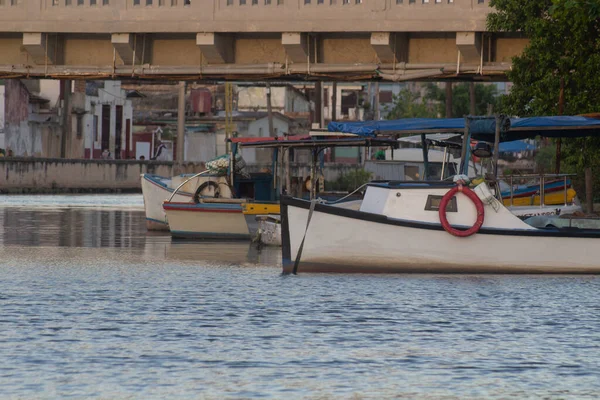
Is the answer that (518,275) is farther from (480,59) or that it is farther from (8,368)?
(8,368)

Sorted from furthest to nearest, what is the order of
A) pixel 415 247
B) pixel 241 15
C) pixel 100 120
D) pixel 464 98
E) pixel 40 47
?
1. pixel 464 98
2. pixel 100 120
3. pixel 40 47
4. pixel 241 15
5. pixel 415 247

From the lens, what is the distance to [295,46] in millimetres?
33250

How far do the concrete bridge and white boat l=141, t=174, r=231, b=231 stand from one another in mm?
2654

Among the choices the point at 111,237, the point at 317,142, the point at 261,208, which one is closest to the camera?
the point at 317,142

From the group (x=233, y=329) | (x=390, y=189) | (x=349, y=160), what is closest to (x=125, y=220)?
(x=390, y=189)

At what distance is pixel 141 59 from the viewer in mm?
34688

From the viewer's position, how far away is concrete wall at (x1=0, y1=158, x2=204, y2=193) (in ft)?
230

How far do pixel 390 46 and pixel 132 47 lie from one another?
6412 mm

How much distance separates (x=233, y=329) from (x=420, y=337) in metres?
2.26

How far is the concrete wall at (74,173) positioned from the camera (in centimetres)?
7012

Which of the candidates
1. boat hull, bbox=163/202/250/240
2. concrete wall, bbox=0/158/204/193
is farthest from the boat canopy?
concrete wall, bbox=0/158/204/193

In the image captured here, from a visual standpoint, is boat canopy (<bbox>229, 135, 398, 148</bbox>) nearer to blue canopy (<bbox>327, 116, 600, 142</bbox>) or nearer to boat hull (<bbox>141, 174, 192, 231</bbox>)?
boat hull (<bbox>141, 174, 192, 231</bbox>)

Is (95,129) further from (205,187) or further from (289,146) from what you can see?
(289,146)

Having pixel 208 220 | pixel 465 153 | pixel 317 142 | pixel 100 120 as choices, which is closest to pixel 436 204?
pixel 465 153
